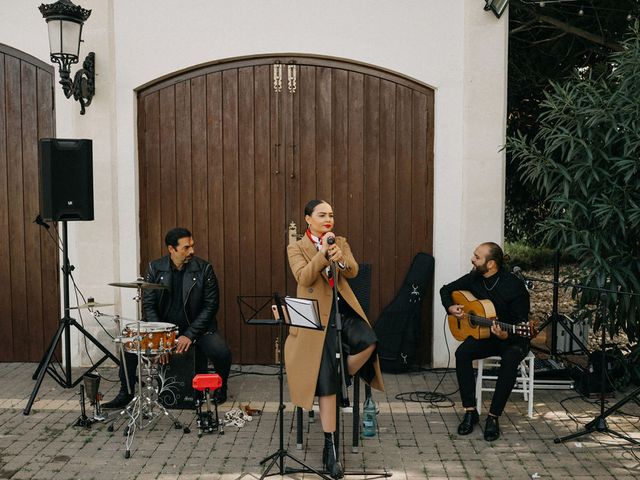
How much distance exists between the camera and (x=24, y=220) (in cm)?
739

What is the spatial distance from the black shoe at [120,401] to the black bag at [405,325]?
7.70 feet

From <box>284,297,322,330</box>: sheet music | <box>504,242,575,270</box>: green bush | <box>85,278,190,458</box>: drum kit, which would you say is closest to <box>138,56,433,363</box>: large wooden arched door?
<box>85,278,190,458</box>: drum kit

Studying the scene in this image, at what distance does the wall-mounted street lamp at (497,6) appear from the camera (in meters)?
6.78

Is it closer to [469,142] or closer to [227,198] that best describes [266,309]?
[227,198]

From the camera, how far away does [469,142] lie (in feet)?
22.9

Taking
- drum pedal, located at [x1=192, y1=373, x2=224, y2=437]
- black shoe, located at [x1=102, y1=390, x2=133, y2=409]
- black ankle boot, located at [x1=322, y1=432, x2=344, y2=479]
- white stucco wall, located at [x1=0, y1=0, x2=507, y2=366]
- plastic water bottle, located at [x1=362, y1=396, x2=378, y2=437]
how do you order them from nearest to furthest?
black ankle boot, located at [x1=322, y1=432, x2=344, y2=479] < drum pedal, located at [x1=192, y1=373, x2=224, y2=437] < plastic water bottle, located at [x1=362, y1=396, x2=378, y2=437] < black shoe, located at [x1=102, y1=390, x2=133, y2=409] < white stucco wall, located at [x1=0, y1=0, x2=507, y2=366]

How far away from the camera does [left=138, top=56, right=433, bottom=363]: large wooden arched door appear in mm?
7188

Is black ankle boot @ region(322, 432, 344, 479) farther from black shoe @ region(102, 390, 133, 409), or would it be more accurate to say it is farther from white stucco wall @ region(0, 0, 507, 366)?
white stucco wall @ region(0, 0, 507, 366)

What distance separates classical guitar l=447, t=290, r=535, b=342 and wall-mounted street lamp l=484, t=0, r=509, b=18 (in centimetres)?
264

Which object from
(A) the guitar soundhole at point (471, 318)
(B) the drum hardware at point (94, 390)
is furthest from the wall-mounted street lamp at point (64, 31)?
(A) the guitar soundhole at point (471, 318)

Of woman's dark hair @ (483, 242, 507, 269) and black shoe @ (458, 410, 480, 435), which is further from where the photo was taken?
woman's dark hair @ (483, 242, 507, 269)

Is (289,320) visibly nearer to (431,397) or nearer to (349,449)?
(349,449)

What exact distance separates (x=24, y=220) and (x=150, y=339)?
2759mm

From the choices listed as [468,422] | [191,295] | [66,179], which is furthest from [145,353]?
[468,422]
